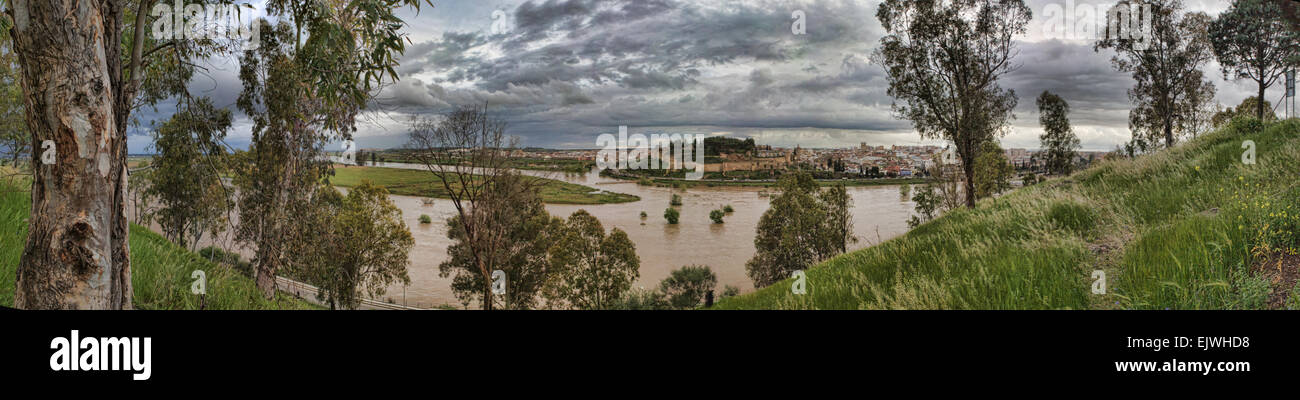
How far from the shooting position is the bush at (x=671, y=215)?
34281 mm

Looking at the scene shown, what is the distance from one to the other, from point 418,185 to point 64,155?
22.1m

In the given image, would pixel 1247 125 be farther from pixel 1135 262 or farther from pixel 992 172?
pixel 992 172

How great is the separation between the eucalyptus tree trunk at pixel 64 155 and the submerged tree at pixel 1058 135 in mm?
36155

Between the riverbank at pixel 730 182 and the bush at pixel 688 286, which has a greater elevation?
the riverbank at pixel 730 182

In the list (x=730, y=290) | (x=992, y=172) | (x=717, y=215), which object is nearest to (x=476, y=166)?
(x=730, y=290)

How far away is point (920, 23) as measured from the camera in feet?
58.4

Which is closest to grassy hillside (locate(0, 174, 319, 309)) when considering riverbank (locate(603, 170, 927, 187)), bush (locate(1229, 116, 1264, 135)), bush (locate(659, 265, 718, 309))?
bush (locate(1229, 116, 1264, 135))

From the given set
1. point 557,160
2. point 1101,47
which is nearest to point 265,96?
point 557,160

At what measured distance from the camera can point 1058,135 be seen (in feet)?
101

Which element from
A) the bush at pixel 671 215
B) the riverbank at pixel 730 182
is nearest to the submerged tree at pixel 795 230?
the riverbank at pixel 730 182

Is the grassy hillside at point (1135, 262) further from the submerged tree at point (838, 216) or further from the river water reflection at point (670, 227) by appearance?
the submerged tree at point (838, 216)

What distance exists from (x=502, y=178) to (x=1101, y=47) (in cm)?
2257

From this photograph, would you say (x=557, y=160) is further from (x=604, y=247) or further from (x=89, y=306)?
(x=89, y=306)

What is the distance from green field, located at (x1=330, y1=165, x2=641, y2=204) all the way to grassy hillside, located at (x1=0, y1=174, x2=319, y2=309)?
550 inches
